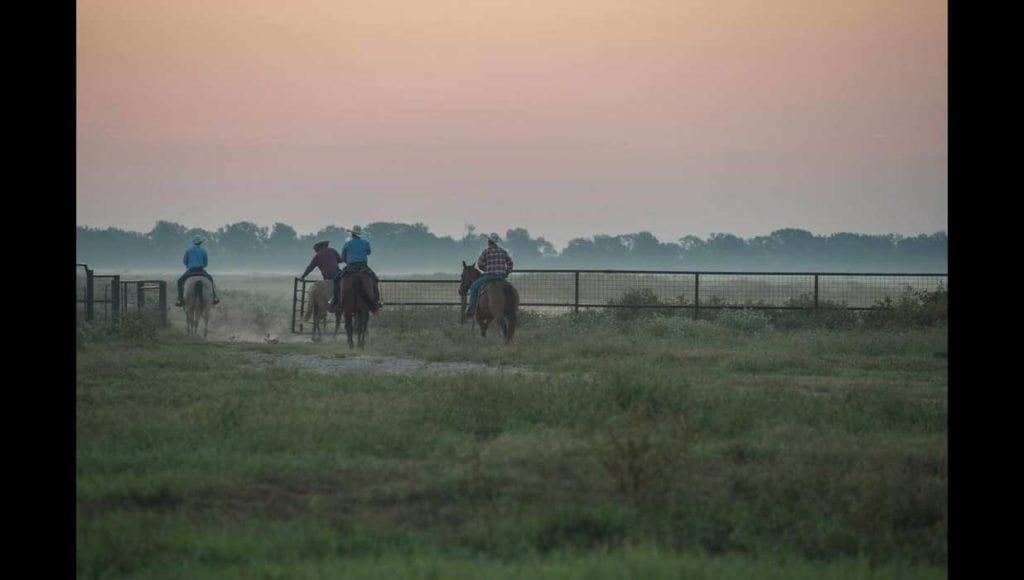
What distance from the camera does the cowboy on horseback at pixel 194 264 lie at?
26938 millimetres

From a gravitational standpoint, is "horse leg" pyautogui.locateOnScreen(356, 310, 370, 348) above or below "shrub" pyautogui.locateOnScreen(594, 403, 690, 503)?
above

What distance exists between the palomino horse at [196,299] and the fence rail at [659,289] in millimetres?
Result: 2593

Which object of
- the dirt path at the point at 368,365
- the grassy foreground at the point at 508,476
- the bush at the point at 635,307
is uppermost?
the bush at the point at 635,307

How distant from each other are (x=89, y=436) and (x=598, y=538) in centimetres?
534

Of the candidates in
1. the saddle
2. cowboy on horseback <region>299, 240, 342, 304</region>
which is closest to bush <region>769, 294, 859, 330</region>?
the saddle

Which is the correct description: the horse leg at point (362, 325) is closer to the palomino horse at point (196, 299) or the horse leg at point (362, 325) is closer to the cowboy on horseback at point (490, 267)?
the cowboy on horseback at point (490, 267)

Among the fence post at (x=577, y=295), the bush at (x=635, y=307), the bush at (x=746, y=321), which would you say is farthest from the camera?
the fence post at (x=577, y=295)

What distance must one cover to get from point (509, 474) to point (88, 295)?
20488mm

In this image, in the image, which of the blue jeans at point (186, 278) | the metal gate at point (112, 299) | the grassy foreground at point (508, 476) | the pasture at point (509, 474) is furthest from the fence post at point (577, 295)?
the grassy foreground at point (508, 476)

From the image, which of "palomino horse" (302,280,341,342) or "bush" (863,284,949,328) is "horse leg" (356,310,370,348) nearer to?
"palomino horse" (302,280,341,342)

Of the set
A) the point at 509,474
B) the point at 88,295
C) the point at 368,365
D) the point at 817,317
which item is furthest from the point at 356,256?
the point at 509,474

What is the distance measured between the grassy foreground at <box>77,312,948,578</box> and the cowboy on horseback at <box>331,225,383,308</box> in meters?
7.05

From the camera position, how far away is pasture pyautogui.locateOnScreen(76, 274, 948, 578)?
25.1 ft
